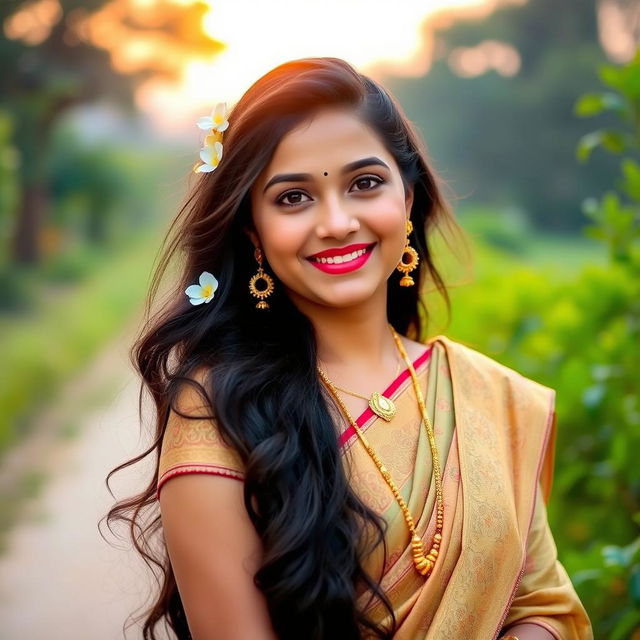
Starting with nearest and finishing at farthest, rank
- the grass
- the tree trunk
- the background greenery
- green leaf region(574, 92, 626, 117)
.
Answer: green leaf region(574, 92, 626, 117) → the background greenery → the grass → the tree trunk

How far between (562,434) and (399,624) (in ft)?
6.35

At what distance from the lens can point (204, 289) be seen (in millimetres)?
2121

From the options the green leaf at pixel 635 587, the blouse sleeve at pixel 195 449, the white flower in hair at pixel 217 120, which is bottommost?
the green leaf at pixel 635 587

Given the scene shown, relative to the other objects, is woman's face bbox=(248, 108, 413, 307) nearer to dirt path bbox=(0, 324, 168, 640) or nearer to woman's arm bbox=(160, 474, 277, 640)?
woman's arm bbox=(160, 474, 277, 640)

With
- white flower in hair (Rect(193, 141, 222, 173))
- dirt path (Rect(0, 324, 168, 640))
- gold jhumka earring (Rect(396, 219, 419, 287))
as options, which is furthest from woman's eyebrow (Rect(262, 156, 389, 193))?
dirt path (Rect(0, 324, 168, 640))

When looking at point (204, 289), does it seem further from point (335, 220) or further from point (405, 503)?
point (405, 503)

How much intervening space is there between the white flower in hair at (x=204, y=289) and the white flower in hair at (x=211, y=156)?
0.81 ft

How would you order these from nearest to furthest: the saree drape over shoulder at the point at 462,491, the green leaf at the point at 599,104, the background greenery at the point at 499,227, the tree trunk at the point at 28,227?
1. the saree drape over shoulder at the point at 462,491
2. the green leaf at the point at 599,104
3. the background greenery at the point at 499,227
4. the tree trunk at the point at 28,227

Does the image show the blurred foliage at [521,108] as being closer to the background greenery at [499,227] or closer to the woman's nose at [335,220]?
the background greenery at [499,227]

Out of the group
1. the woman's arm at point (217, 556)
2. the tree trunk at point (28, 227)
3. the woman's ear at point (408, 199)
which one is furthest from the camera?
the tree trunk at point (28, 227)

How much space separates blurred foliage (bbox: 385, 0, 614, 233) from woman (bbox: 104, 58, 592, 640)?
15098 mm

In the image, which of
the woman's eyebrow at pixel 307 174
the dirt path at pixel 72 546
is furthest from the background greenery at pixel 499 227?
the woman's eyebrow at pixel 307 174

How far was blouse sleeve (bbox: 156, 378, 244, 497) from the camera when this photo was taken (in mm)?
1820

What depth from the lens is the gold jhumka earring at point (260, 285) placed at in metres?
2.12
